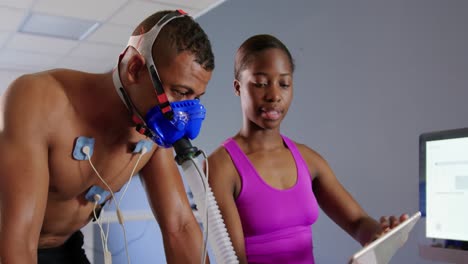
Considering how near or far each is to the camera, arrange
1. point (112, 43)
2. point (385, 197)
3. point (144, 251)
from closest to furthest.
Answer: point (385, 197), point (144, 251), point (112, 43)

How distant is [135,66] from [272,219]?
0.46 meters

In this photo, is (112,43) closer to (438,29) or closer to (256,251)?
(438,29)

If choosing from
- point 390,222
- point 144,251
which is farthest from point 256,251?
point 144,251

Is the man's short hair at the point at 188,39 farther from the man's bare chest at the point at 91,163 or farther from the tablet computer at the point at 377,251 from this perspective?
the tablet computer at the point at 377,251

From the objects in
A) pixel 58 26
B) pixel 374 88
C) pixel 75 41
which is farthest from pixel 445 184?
pixel 75 41

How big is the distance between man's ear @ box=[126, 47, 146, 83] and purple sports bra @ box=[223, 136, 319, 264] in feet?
0.99

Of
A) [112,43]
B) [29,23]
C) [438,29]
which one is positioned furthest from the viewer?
[112,43]

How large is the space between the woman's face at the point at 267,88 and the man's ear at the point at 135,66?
0.29m

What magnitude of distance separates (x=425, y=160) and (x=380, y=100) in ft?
3.68

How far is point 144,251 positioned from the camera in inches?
102

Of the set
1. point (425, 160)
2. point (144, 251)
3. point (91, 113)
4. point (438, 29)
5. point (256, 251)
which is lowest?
point (144, 251)

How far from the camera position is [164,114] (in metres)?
0.96

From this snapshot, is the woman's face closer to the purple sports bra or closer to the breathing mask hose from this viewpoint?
the purple sports bra

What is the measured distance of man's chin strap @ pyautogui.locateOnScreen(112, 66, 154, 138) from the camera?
1.04m
